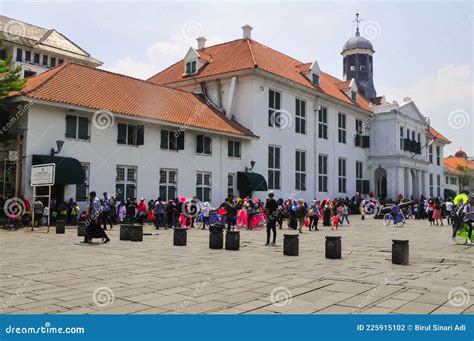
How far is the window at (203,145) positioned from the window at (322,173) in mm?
13395

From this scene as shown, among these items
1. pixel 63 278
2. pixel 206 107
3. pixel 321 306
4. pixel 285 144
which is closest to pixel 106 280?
pixel 63 278

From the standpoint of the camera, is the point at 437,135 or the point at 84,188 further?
the point at 437,135

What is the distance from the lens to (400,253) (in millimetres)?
11266

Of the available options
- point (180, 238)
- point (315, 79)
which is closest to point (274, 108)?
→ point (315, 79)

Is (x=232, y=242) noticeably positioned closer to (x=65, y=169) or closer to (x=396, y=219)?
(x=65, y=169)

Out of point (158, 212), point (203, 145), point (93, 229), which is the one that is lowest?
point (93, 229)

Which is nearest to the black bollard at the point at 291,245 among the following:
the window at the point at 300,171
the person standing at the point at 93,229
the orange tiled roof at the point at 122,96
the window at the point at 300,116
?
the person standing at the point at 93,229

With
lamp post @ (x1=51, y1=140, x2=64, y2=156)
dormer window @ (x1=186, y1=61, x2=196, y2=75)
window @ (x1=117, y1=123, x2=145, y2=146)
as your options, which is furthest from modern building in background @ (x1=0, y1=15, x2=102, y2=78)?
lamp post @ (x1=51, y1=140, x2=64, y2=156)

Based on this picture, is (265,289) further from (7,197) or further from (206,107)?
(206,107)

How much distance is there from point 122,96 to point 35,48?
35.5 meters

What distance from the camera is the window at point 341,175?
4290 cm

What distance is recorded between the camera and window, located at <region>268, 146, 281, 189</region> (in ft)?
113

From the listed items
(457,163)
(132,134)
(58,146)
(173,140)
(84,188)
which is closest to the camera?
(58,146)

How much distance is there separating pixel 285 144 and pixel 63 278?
28.3 metres
